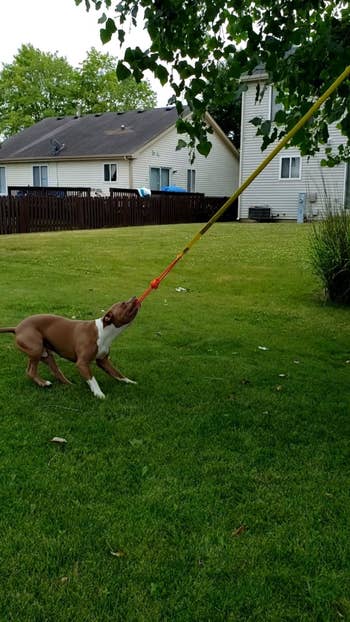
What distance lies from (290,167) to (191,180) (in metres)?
9.57

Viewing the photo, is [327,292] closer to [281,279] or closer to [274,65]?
[281,279]

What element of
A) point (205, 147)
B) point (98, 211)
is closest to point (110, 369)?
point (205, 147)

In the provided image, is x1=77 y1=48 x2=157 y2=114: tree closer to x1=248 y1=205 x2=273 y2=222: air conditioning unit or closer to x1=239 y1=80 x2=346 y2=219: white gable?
x1=239 y1=80 x2=346 y2=219: white gable

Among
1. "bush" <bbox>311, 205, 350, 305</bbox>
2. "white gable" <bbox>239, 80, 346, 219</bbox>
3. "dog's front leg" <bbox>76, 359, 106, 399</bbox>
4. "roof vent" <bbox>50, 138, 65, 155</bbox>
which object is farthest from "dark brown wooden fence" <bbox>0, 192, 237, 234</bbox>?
"dog's front leg" <bbox>76, 359, 106, 399</bbox>

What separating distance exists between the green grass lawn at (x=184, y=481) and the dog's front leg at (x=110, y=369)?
4.6 inches

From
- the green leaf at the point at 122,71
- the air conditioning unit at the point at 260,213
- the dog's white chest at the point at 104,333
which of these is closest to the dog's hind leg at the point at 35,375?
the dog's white chest at the point at 104,333

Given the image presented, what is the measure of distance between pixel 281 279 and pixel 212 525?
7.75 meters

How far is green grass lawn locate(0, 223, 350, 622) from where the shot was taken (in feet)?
7.49

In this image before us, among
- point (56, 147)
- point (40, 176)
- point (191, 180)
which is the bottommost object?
point (191, 180)

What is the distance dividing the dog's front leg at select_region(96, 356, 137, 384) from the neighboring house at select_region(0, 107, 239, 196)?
80.5 feet

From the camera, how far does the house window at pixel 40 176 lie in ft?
107

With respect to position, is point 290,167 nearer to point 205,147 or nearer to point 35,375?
point 205,147

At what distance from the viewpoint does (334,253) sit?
8.27m

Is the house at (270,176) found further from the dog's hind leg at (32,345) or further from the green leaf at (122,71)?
the dog's hind leg at (32,345)
